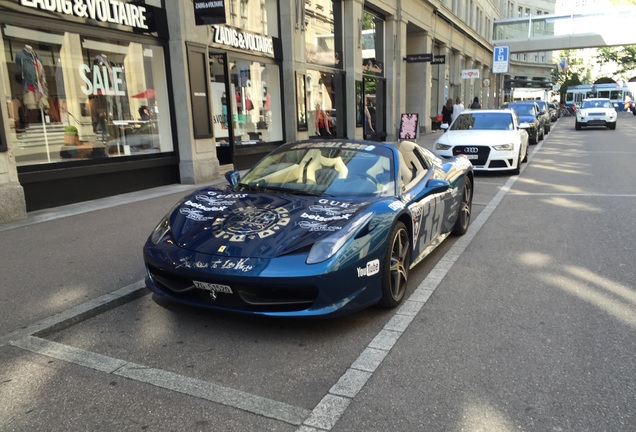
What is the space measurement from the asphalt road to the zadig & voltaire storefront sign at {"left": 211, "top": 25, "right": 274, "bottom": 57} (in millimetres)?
7575

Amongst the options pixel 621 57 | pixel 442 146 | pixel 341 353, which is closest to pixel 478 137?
pixel 442 146

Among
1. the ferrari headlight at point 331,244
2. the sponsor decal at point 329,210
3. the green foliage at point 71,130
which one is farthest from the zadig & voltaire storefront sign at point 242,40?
the ferrari headlight at point 331,244

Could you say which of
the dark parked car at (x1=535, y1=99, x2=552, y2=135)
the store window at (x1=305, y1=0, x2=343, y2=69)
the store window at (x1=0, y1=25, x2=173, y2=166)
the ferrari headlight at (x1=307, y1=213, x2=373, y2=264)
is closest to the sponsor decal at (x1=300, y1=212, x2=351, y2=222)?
the ferrari headlight at (x1=307, y1=213, x2=373, y2=264)

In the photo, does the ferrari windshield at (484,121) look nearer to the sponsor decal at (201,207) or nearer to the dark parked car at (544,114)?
the sponsor decal at (201,207)

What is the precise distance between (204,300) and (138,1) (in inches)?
335

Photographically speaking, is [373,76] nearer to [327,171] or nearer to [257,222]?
[327,171]

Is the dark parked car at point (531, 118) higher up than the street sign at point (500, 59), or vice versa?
the street sign at point (500, 59)

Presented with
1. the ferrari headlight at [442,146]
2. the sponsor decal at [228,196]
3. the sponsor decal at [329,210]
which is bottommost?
the ferrari headlight at [442,146]

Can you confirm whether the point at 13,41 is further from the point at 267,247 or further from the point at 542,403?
the point at 542,403

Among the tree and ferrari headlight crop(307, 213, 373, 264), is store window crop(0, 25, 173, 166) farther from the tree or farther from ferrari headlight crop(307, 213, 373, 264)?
the tree

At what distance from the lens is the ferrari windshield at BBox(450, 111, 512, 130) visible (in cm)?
1283

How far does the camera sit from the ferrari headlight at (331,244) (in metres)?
3.39

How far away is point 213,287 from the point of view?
3.44 meters

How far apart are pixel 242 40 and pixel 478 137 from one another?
6.39m
